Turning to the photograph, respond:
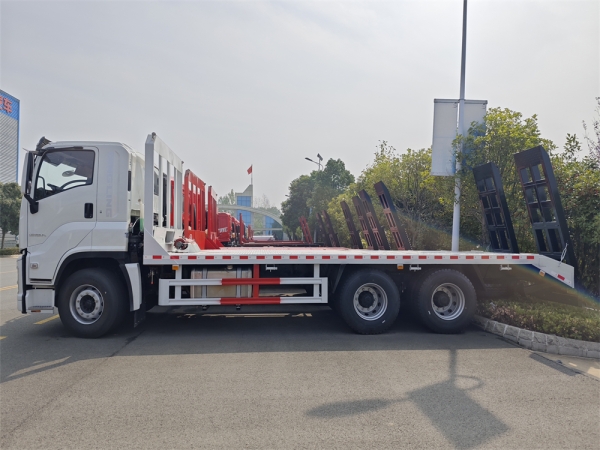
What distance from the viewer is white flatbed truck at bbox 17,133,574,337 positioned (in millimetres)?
7191

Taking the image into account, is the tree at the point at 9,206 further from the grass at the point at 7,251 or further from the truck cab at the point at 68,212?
the truck cab at the point at 68,212

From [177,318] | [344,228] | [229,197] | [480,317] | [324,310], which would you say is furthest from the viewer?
[229,197]

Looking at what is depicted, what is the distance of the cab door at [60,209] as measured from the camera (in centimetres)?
716

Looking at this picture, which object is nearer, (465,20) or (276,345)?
(276,345)

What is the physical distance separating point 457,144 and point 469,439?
27.8 feet

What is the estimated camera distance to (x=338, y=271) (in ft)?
26.1

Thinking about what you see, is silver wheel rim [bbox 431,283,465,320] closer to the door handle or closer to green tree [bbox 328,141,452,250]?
the door handle

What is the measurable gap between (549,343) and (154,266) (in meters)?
5.90

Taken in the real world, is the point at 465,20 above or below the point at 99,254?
above

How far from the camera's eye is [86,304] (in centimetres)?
726

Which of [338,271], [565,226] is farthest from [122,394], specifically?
[565,226]

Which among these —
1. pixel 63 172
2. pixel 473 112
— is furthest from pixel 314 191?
pixel 63 172

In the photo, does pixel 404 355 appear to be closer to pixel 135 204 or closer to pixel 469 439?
pixel 469 439

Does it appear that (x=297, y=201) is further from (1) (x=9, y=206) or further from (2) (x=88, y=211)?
(2) (x=88, y=211)
